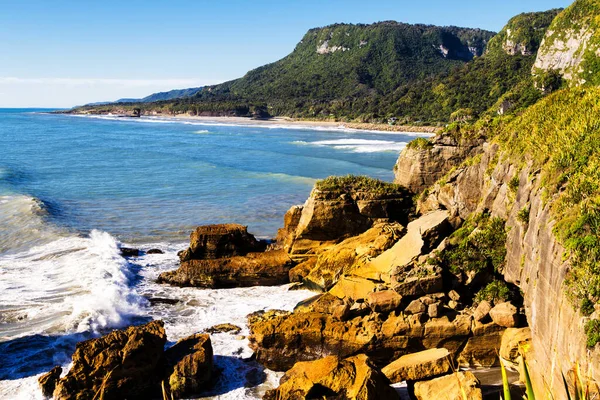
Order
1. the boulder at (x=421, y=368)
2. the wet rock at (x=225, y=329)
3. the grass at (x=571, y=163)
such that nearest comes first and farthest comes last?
the grass at (x=571, y=163) → the boulder at (x=421, y=368) → the wet rock at (x=225, y=329)

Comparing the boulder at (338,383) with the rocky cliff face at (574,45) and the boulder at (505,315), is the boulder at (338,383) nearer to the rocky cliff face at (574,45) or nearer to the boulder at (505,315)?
the boulder at (505,315)

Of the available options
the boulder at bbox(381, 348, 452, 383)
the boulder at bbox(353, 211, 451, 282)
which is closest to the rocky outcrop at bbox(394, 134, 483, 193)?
the boulder at bbox(353, 211, 451, 282)

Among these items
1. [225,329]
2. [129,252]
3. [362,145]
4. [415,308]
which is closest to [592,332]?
[415,308]

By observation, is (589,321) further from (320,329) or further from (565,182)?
(320,329)

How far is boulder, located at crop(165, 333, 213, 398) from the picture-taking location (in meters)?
12.3

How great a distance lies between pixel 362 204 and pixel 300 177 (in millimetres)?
Result: 24754

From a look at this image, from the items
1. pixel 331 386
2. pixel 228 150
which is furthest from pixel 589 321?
pixel 228 150

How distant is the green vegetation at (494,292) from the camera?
13.6 meters

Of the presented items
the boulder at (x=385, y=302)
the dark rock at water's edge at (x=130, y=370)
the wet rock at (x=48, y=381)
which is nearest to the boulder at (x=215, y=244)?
the dark rock at water's edge at (x=130, y=370)

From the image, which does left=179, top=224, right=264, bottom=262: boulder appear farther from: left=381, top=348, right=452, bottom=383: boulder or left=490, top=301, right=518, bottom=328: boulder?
left=490, top=301, right=518, bottom=328: boulder

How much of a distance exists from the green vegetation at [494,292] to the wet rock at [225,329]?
22.4ft

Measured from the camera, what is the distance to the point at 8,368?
1370 centimetres

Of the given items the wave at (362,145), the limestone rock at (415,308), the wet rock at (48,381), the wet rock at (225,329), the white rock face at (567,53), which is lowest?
the wet rock at (225,329)

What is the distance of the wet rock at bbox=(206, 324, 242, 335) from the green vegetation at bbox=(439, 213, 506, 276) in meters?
6.25
